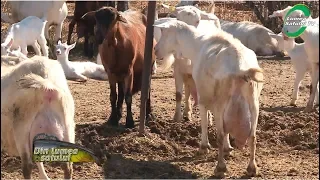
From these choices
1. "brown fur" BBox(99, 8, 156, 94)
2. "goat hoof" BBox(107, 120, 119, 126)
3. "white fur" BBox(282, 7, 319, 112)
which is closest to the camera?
"white fur" BBox(282, 7, 319, 112)

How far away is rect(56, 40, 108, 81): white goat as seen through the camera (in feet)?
34.8

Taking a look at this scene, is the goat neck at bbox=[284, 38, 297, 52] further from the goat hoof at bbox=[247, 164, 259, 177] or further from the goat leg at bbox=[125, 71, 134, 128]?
the goat hoof at bbox=[247, 164, 259, 177]

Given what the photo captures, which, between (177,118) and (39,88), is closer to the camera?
(39,88)

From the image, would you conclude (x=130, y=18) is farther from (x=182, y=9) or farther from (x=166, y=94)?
(x=166, y=94)

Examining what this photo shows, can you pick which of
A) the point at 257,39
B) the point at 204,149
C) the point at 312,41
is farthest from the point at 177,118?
the point at 257,39

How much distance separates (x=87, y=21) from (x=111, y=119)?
236 inches

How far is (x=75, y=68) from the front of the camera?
10812 millimetres

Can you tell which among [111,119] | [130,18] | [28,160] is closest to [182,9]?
[130,18]

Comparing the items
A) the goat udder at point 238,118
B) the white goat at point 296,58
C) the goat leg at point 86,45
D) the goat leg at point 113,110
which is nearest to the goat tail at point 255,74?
the goat udder at point 238,118

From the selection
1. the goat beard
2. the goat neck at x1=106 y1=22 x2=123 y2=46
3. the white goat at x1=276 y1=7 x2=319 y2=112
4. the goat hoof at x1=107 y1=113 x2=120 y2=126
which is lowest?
the goat hoof at x1=107 y1=113 x2=120 y2=126

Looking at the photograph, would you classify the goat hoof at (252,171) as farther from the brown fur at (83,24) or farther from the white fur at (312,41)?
the brown fur at (83,24)

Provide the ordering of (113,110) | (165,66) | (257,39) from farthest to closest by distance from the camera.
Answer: (257,39), (113,110), (165,66)

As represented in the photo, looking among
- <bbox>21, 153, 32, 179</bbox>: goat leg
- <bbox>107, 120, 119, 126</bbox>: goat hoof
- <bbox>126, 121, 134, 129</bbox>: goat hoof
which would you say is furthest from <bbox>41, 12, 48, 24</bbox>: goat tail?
<bbox>21, 153, 32, 179</bbox>: goat leg

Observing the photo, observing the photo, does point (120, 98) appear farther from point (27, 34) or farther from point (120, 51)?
point (27, 34)
